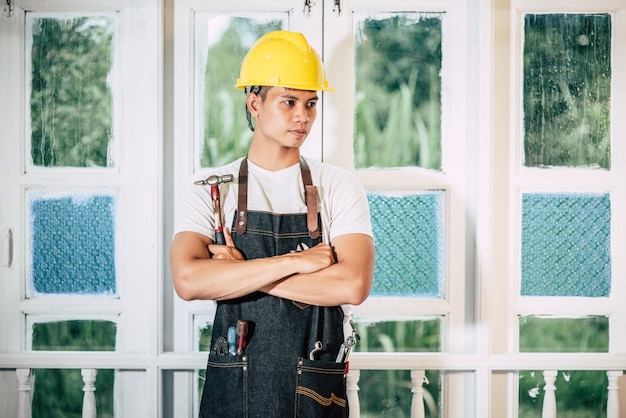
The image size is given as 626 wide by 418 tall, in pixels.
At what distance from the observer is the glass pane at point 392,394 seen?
3.23 m

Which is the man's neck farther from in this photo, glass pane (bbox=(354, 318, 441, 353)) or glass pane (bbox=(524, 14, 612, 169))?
glass pane (bbox=(524, 14, 612, 169))

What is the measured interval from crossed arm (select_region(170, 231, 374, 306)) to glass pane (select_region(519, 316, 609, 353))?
3.99ft

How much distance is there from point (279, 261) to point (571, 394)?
1686mm

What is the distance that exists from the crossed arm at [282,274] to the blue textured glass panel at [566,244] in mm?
1144

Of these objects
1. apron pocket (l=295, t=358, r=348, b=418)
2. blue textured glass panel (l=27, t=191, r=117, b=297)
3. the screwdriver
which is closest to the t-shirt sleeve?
the screwdriver

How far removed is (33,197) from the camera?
3.19 m

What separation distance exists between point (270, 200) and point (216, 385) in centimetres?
59

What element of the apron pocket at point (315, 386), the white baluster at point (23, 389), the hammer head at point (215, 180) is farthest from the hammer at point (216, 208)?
the white baluster at point (23, 389)

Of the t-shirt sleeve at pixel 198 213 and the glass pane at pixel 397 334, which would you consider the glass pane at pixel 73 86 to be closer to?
the t-shirt sleeve at pixel 198 213

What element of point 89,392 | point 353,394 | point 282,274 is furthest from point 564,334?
point 89,392

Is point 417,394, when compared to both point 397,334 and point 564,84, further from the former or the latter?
point 564,84

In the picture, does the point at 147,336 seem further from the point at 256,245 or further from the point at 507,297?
the point at 507,297

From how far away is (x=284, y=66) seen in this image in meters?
2.36

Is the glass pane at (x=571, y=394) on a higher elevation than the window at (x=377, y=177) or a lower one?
lower
